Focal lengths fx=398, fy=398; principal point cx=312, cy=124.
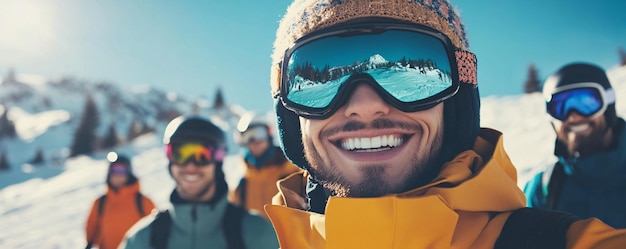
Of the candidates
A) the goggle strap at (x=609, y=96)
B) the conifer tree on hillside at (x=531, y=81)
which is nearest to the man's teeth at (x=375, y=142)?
the goggle strap at (x=609, y=96)

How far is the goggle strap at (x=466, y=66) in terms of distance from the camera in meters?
1.64

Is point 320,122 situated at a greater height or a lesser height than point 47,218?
greater

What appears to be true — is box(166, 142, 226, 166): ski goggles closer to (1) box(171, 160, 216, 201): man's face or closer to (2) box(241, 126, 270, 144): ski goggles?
(1) box(171, 160, 216, 201): man's face

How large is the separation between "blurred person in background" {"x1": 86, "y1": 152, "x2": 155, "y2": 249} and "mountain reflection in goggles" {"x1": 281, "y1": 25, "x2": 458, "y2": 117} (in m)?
4.87

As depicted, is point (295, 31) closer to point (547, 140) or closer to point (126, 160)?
point (126, 160)

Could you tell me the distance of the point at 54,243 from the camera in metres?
9.03

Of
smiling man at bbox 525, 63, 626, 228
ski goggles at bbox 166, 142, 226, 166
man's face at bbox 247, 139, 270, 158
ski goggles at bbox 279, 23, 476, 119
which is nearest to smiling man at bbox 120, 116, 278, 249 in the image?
ski goggles at bbox 166, 142, 226, 166

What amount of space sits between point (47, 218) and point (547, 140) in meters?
14.2

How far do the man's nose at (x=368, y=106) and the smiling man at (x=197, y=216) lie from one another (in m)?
2.20

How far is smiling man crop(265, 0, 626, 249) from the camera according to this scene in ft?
4.14

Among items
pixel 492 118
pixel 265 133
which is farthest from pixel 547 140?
pixel 265 133

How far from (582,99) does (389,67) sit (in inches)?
111

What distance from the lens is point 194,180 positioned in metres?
3.94

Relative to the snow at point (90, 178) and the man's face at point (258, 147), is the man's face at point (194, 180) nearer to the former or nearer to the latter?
the man's face at point (258, 147)
